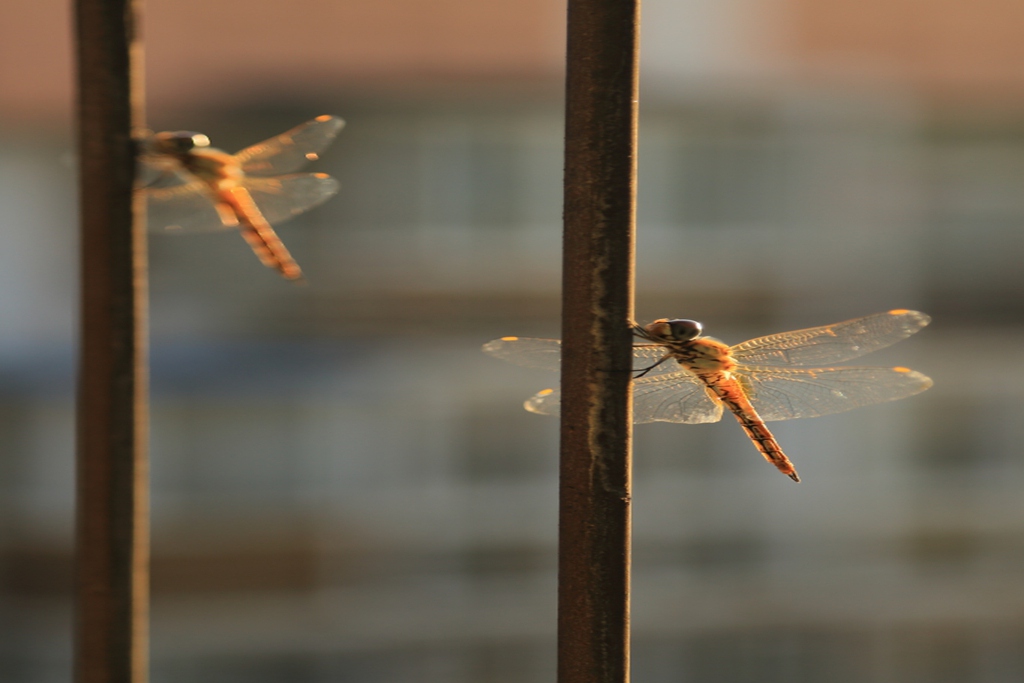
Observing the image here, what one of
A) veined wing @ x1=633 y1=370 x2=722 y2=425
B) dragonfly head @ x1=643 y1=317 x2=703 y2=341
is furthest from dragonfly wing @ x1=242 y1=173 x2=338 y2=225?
dragonfly head @ x1=643 y1=317 x2=703 y2=341

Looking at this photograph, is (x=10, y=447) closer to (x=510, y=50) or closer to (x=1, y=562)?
(x=1, y=562)

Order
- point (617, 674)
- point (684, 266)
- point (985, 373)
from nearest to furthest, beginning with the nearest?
point (617, 674) < point (684, 266) < point (985, 373)

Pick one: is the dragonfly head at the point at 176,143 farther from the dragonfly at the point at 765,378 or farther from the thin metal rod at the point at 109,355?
the dragonfly at the point at 765,378

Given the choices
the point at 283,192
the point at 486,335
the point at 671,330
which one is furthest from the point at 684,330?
the point at 486,335

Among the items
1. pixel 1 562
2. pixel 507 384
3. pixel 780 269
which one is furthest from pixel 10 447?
pixel 780 269

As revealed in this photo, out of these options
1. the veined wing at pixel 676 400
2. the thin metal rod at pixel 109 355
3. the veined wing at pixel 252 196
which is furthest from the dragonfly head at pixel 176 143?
the veined wing at pixel 676 400
